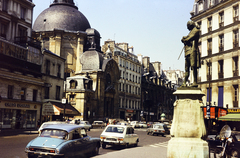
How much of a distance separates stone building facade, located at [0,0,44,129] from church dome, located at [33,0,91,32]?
2692 cm

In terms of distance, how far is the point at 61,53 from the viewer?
6594 centimetres

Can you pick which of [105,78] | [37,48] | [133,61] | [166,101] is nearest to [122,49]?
[133,61]

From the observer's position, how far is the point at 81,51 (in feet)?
219

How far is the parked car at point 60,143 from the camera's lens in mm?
10898

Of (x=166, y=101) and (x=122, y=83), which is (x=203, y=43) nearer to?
(x=122, y=83)

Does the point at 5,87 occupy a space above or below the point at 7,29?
below

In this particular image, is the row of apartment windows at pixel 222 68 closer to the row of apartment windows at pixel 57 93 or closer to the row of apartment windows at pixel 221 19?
the row of apartment windows at pixel 221 19

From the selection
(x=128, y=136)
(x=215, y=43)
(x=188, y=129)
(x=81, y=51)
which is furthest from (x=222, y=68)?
(x=81, y=51)

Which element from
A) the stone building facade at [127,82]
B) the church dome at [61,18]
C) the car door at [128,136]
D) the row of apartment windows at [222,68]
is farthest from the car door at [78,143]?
the church dome at [61,18]

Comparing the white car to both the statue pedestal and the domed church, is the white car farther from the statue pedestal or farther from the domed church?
the domed church

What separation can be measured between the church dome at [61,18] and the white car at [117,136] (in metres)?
51.0

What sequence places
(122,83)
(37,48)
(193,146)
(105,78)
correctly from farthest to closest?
(122,83) < (105,78) < (37,48) < (193,146)

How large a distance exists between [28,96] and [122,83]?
37417 mm

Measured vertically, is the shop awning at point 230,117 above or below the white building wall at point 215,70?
below
